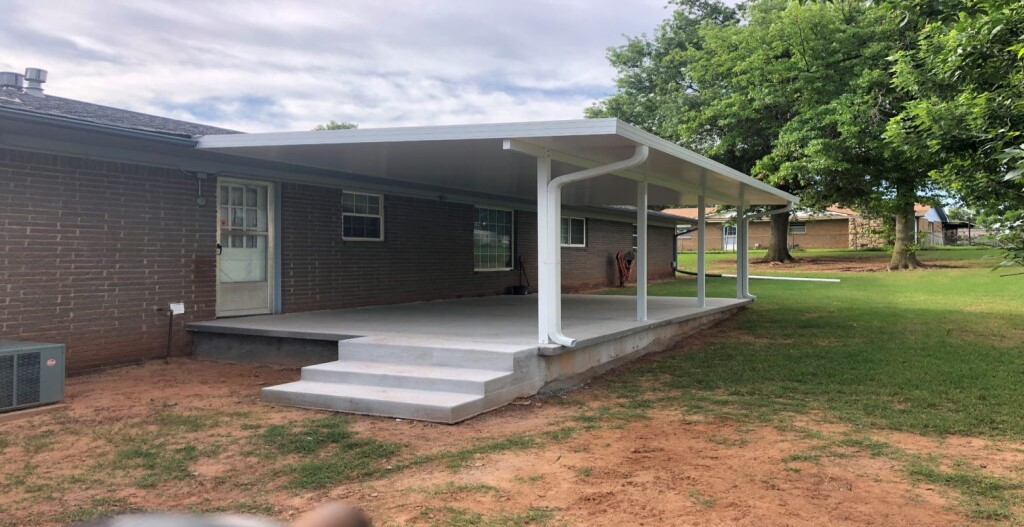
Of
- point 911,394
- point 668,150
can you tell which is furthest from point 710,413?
point 668,150

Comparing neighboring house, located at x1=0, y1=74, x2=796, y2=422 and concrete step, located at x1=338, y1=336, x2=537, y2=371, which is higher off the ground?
neighboring house, located at x1=0, y1=74, x2=796, y2=422

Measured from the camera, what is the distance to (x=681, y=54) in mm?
26281

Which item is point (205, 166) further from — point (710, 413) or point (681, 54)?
point (681, 54)

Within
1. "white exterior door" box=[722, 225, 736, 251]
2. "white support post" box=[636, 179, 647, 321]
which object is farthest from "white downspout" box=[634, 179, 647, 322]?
"white exterior door" box=[722, 225, 736, 251]

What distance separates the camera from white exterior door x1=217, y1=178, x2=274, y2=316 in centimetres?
936

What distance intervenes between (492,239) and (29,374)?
9.70 metres

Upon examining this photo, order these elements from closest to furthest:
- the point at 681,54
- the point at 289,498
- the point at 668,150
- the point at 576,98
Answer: the point at 289,498 → the point at 668,150 → the point at 681,54 → the point at 576,98

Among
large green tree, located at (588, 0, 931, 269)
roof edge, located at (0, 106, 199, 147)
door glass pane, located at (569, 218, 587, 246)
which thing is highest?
large green tree, located at (588, 0, 931, 269)

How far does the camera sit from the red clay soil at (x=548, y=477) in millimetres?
3834

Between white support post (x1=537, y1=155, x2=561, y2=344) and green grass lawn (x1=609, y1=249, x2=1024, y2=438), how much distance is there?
4.03 ft

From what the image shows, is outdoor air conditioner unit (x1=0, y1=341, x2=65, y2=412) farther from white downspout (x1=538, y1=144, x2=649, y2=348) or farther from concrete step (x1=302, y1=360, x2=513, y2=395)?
white downspout (x1=538, y1=144, x2=649, y2=348)

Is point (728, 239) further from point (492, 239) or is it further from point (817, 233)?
point (492, 239)

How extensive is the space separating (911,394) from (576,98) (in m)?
28.8

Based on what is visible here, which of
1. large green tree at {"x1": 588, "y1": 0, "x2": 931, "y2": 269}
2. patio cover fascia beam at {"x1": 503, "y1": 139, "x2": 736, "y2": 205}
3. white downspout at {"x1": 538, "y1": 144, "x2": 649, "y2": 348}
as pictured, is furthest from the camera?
large green tree at {"x1": 588, "y1": 0, "x2": 931, "y2": 269}
